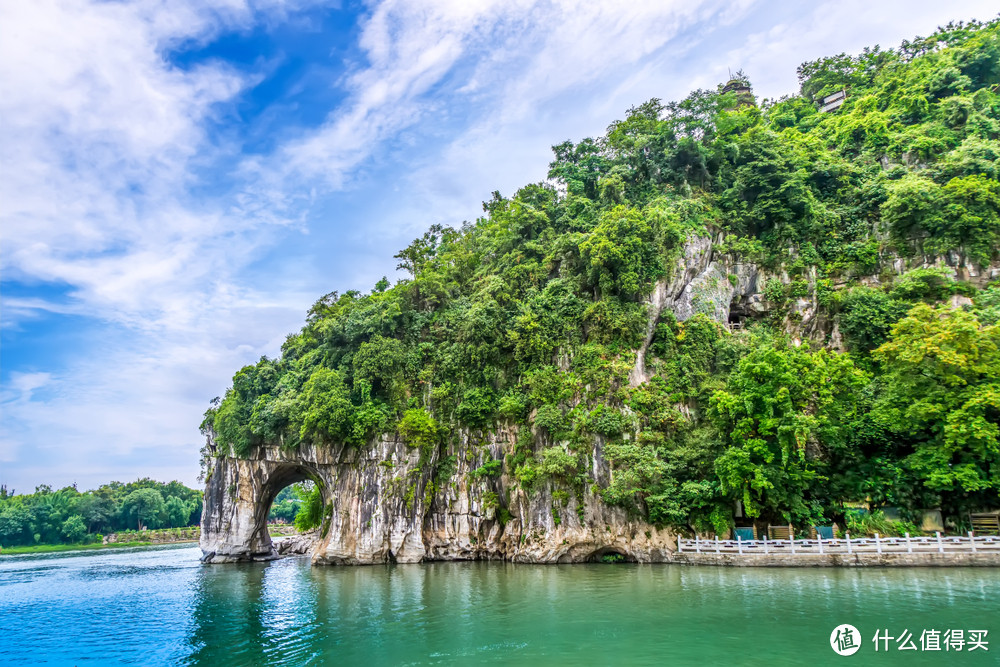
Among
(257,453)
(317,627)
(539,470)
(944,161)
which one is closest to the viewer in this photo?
(317,627)

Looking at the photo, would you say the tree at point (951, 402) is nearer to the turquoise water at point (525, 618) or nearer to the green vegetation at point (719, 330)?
the green vegetation at point (719, 330)

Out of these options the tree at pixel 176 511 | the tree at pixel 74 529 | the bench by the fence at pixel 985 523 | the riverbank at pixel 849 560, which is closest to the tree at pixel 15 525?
→ the tree at pixel 74 529

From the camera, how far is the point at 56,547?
5384 cm

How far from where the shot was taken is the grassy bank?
51.6 m

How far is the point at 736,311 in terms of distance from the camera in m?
27.4

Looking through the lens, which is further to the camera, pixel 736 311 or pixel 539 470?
pixel 736 311

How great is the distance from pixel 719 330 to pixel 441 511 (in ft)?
52.7

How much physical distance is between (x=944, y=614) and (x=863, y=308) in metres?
15.2

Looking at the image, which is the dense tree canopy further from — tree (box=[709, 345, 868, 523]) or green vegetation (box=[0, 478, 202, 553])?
tree (box=[709, 345, 868, 523])

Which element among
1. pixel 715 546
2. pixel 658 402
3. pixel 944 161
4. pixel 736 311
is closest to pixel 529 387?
pixel 658 402

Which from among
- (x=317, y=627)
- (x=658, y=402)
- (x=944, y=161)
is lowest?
(x=317, y=627)

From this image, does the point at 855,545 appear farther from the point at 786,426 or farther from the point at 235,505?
the point at 235,505

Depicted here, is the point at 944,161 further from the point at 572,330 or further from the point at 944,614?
the point at 944,614

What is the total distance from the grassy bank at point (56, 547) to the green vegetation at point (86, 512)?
1.23 ft
